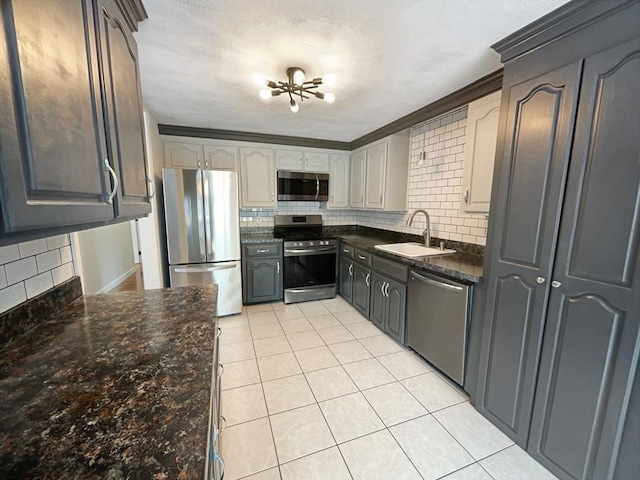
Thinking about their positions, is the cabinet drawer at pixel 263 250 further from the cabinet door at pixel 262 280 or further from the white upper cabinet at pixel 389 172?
the white upper cabinet at pixel 389 172

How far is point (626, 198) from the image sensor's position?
1.10m

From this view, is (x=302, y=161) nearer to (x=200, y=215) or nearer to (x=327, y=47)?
(x=200, y=215)

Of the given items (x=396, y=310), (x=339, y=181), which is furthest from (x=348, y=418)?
(x=339, y=181)

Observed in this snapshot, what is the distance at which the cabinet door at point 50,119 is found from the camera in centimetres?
52

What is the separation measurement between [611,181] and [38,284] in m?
2.60

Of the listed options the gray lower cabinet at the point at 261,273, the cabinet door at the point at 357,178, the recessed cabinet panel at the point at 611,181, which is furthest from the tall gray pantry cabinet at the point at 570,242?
the gray lower cabinet at the point at 261,273

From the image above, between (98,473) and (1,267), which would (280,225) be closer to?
(1,267)

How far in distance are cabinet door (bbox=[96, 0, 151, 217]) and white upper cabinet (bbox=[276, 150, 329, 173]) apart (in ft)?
8.11

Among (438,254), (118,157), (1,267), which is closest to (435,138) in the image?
(438,254)

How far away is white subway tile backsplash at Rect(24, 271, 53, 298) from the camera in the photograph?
1114 mm

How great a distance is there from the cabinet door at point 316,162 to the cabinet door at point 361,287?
1.62 meters

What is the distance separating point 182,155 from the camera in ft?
11.0

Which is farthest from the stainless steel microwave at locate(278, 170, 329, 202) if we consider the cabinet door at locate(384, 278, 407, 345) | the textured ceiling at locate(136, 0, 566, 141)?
the cabinet door at locate(384, 278, 407, 345)

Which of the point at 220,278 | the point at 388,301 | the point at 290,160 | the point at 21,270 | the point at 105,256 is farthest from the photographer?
the point at 105,256
